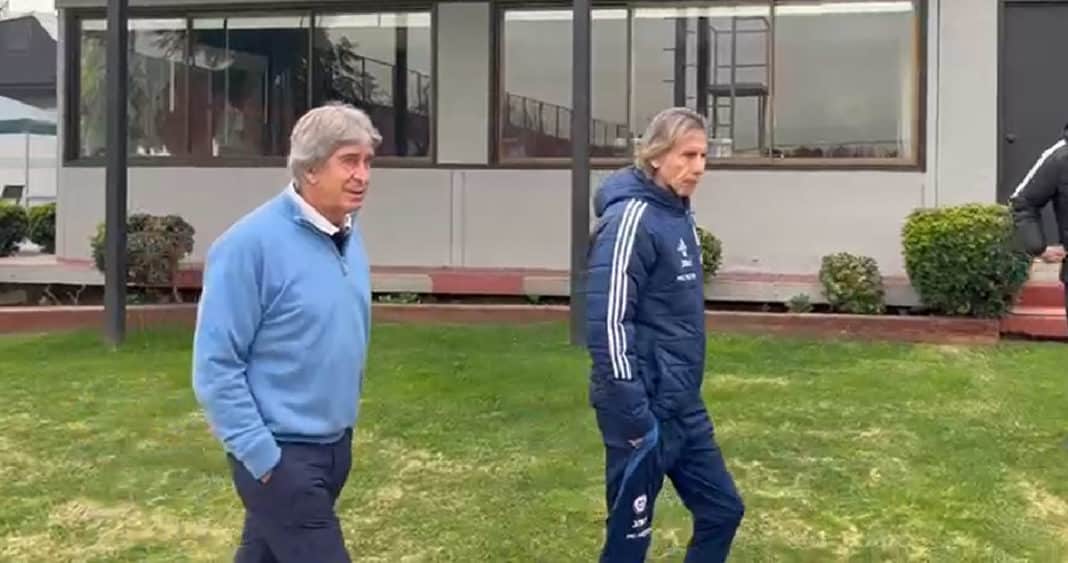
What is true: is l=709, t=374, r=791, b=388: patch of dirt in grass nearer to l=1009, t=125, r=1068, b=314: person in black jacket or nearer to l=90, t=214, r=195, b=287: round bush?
l=1009, t=125, r=1068, b=314: person in black jacket

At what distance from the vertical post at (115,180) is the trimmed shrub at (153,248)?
884 mm

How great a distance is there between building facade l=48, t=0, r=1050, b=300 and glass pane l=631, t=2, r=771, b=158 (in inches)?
0.7

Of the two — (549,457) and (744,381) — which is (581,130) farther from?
(549,457)

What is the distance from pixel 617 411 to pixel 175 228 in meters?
7.85

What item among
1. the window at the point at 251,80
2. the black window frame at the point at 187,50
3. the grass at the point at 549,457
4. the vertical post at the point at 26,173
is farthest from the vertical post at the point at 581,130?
the vertical post at the point at 26,173

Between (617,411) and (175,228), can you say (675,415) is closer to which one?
(617,411)

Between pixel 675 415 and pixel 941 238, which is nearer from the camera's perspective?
pixel 675 415

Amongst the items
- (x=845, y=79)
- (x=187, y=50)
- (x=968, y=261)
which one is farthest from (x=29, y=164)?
(x=968, y=261)

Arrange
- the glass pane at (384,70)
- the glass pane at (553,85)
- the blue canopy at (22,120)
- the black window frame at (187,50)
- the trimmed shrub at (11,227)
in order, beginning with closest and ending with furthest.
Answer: the glass pane at (553,85) < the black window frame at (187,50) < the glass pane at (384,70) < the trimmed shrub at (11,227) < the blue canopy at (22,120)

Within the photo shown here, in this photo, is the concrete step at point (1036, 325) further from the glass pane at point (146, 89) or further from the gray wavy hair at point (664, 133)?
the glass pane at point (146, 89)

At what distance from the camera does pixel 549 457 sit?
6574 mm

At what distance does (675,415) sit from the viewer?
4254 millimetres

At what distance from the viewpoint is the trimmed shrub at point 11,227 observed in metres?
13.3

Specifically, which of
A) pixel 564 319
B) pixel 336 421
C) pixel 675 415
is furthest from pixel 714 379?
pixel 336 421
